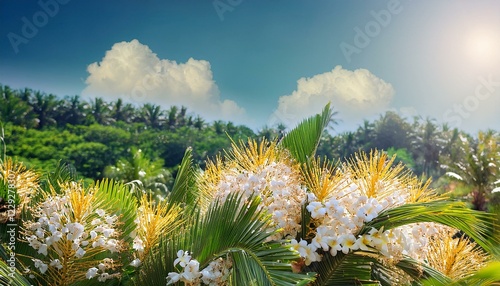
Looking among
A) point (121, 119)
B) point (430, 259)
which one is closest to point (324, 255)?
point (430, 259)

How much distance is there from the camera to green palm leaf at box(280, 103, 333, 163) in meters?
5.03

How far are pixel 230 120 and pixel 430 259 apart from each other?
53.5 m

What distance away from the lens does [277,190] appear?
4012 mm

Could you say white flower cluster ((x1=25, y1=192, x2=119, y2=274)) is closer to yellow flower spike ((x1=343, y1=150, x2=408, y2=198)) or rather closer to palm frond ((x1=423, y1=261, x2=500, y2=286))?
yellow flower spike ((x1=343, y1=150, x2=408, y2=198))

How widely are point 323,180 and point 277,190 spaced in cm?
34

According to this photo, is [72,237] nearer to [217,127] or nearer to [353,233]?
[353,233]

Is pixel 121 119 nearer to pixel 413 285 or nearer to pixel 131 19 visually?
pixel 131 19

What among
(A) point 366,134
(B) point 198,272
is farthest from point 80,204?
(A) point 366,134

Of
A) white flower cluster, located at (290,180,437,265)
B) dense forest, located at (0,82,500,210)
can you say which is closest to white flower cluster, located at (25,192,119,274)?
white flower cluster, located at (290,180,437,265)

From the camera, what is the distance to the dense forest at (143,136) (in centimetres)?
3872

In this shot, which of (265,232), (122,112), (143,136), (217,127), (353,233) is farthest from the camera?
(217,127)

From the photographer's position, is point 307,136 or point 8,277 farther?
point 307,136

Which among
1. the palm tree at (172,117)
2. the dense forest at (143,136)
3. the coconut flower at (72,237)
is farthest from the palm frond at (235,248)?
the palm tree at (172,117)

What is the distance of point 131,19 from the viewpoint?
64.6m
